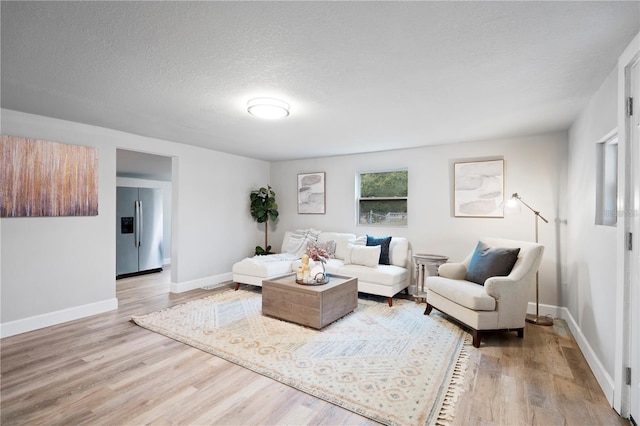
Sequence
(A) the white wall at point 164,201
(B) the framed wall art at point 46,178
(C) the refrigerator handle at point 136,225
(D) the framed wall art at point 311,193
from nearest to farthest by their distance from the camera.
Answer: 1. (B) the framed wall art at point 46,178
2. (D) the framed wall art at point 311,193
3. (C) the refrigerator handle at point 136,225
4. (A) the white wall at point 164,201

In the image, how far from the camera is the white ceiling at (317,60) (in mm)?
1588

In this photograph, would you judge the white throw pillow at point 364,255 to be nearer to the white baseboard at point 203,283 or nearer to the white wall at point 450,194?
the white wall at point 450,194

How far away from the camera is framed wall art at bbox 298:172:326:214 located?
587cm

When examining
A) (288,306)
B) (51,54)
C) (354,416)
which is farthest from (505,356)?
(51,54)

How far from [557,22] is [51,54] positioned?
122 inches

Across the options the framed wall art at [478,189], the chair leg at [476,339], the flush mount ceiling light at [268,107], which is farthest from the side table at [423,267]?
the flush mount ceiling light at [268,107]

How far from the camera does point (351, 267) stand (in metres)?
4.55

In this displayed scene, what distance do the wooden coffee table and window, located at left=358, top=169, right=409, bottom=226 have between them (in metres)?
1.75

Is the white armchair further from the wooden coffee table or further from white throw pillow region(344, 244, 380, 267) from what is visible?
white throw pillow region(344, 244, 380, 267)

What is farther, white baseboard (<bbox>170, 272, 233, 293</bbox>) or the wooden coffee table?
white baseboard (<bbox>170, 272, 233, 293</bbox>)

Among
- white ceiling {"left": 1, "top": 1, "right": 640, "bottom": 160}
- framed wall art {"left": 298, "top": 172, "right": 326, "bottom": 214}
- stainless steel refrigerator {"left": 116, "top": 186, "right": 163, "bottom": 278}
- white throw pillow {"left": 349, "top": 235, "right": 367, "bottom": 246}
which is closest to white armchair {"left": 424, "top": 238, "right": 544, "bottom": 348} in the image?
white ceiling {"left": 1, "top": 1, "right": 640, "bottom": 160}

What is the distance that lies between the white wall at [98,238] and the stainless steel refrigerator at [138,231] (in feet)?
6.16

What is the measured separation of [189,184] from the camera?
197 inches

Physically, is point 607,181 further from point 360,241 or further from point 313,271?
point 360,241
